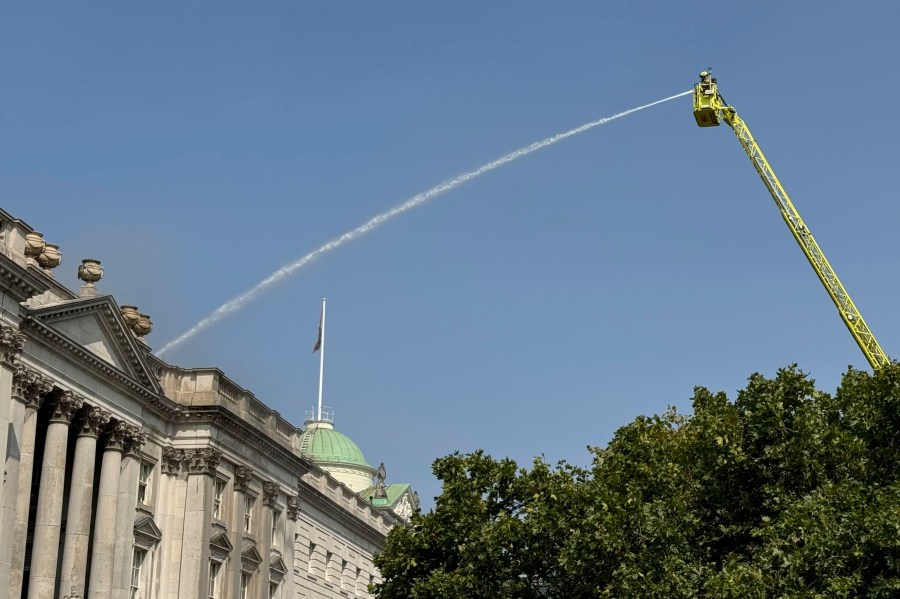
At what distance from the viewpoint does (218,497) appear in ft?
218

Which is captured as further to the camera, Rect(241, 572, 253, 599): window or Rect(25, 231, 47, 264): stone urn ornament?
Rect(241, 572, 253, 599): window

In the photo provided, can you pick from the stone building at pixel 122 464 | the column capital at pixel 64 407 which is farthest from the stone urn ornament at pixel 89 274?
the column capital at pixel 64 407

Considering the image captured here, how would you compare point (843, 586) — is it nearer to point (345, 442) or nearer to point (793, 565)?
point (793, 565)

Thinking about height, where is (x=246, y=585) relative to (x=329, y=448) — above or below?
below

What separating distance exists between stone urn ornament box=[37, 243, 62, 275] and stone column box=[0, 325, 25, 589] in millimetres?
5796

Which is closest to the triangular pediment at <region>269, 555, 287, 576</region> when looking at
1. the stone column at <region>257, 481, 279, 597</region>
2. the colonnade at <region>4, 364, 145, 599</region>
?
the stone column at <region>257, 481, 279, 597</region>

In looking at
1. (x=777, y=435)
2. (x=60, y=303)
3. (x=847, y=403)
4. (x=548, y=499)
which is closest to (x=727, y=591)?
(x=777, y=435)

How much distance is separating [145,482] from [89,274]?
34.5 ft

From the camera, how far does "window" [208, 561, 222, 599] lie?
64.6 m

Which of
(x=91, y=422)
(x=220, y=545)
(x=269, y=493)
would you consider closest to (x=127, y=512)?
(x=91, y=422)

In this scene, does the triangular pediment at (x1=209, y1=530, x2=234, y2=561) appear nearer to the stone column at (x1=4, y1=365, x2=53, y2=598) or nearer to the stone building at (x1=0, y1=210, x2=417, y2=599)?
the stone building at (x1=0, y1=210, x2=417, y2=599)

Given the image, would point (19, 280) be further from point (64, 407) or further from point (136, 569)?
point (136, 569)

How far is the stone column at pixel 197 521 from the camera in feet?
204

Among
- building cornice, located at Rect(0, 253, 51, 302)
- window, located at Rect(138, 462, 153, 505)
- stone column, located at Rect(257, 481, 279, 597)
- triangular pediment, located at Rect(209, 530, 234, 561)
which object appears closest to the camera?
building cornice, located at Rect(0, 253, 51, 302)
